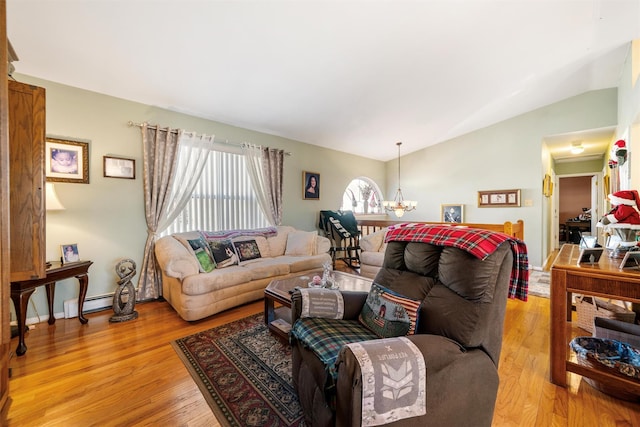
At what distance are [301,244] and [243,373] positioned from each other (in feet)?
7.63

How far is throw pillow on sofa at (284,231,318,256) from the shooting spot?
3992mm

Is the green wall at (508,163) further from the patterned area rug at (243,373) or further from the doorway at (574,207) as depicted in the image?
the patterned area rug at (243,373)

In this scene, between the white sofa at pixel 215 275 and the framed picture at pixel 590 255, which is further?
the white sofa at pixel 215 275

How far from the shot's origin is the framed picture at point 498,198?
5.05m

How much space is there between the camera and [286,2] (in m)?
2.00

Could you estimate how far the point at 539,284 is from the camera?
3.92 meters

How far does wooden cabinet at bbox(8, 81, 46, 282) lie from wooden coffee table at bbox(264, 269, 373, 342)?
5.03 ft

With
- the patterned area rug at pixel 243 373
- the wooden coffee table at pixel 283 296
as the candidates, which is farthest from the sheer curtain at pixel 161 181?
the wooden coffee table at pixel 283 296

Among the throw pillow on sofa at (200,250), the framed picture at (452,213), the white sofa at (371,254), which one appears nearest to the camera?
the throw pillow on sofa at (200,250)

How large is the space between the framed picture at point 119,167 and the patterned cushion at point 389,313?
3.23 metres

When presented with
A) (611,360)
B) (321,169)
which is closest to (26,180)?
(611,360)

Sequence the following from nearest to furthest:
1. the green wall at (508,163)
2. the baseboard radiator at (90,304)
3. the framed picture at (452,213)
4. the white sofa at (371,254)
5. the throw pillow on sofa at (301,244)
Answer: the baseboard radiator at (90,304)
the white sofa at (371,254)
the throw pillow on sofa at (301,244)
the green wall at (508,163)
the framed picture at (452,213)

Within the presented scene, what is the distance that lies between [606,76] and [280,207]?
17.5ft

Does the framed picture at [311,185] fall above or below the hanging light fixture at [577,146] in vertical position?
below
